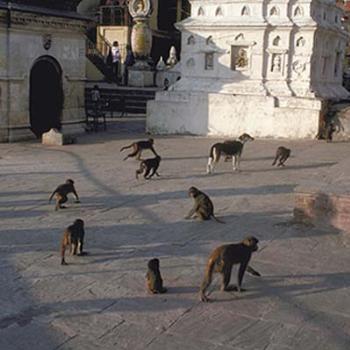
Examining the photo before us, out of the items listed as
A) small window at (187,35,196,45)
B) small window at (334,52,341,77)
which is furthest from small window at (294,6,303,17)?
small window at (334,52,341,77)

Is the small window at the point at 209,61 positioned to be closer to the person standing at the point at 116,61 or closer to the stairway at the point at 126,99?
the stairway at the point at 126,99

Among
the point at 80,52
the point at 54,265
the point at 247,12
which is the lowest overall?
the point at 54,265

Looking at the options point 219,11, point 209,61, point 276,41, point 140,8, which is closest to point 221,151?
point 276,41

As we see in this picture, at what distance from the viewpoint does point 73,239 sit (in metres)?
6.27

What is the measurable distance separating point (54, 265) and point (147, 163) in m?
4.39

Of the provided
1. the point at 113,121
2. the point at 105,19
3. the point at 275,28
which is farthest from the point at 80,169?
the point at 105,19

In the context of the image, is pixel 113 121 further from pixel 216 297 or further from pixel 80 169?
pixel 216 297

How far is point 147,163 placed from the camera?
34.0ft

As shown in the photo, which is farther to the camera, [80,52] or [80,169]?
[80,52]

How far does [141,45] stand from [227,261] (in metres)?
24.4

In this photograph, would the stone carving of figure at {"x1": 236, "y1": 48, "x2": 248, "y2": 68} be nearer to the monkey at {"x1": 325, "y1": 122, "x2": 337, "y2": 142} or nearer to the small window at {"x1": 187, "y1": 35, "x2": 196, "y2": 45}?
the small window at {"x1": 187, "y1": 35, "x2": 196, "y2": 45}

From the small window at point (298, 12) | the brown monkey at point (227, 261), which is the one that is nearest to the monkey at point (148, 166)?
the brown monkey at point (227, 261)

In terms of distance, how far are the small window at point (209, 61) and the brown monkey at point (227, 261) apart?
12.4 meters

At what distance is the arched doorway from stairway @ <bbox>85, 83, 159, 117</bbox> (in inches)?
265
